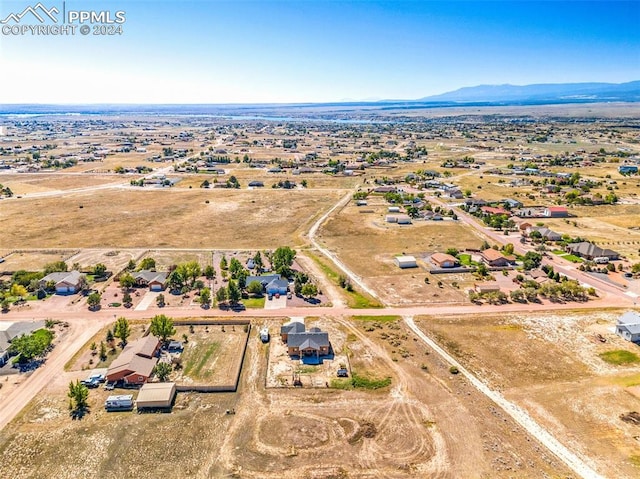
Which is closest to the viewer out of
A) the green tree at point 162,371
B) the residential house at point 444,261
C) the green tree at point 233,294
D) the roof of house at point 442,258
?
the green tree at point 162,371

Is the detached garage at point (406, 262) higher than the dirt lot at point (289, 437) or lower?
higher

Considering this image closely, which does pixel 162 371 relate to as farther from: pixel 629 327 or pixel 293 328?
pixel 629 327

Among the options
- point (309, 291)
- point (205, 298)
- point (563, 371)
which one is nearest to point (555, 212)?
point (563, 371)

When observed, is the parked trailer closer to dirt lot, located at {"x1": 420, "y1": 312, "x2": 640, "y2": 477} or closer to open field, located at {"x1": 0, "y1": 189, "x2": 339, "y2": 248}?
dirt lot, located at {"x1": 420, "y1": 312, "x2": 640, "y2": 477}

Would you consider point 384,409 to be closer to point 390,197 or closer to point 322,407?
point 322,407

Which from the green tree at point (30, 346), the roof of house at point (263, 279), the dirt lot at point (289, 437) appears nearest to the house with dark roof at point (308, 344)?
the dirt lot at point (289, 437)

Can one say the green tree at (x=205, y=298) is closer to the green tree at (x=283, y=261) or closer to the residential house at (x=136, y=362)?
the residential house at (x=136, y=362)
